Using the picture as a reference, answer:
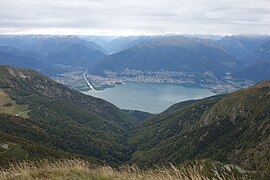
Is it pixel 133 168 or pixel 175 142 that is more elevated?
pixel 133 168

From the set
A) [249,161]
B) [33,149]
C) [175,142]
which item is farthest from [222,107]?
[33,149]

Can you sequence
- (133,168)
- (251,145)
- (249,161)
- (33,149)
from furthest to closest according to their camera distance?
(251,145) → (249,161) → (33,149) → (133,168)

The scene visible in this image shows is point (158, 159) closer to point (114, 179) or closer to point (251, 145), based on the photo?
point (251, 145)

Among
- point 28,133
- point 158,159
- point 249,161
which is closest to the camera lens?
point 249,161

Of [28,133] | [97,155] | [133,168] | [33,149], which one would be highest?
[133,168]

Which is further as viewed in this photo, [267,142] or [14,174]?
[267,142]

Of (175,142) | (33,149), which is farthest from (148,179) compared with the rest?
(175,142)

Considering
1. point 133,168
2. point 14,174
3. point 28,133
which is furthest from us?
point 28,133

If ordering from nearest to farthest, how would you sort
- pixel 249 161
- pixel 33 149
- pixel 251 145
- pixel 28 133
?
pixel 33 149 < pixel 249 161 < pixel 251 145 < pixel 28 133

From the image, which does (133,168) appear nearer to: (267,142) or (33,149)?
(33,149)
